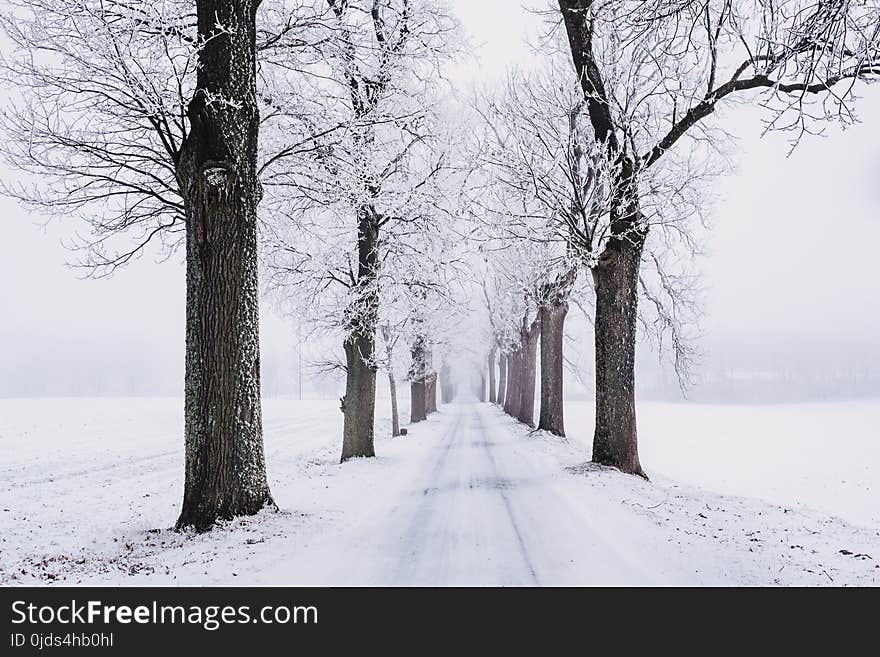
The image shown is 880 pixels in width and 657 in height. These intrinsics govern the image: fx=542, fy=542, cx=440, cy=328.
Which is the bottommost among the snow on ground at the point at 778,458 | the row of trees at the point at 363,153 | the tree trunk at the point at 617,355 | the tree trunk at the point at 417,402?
the snow on ground at the point at 778,458

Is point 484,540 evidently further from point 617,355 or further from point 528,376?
point 528,376

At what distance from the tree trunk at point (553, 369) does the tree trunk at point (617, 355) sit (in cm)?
724

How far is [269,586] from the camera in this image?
172 inches

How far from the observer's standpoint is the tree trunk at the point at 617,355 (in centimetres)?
1077

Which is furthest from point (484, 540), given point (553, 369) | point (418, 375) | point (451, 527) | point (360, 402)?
point (418, 375)

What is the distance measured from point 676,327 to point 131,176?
11663 millimetres

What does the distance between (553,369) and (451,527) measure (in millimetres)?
13202

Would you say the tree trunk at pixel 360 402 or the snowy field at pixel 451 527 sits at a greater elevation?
the tree trunk at pixel 360 402

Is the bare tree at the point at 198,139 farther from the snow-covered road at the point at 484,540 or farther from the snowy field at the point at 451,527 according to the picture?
the snow-covered road at the point at 484,540

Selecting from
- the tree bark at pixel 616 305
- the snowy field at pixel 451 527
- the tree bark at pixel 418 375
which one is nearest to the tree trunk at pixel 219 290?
the snowy field at pixel 451 527

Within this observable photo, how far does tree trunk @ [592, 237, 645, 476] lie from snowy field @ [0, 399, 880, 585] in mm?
771

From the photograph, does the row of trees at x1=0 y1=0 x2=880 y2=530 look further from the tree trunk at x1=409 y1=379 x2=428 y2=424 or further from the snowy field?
the tree trunk at x1=409 y1=379 x2=428 y2=424
